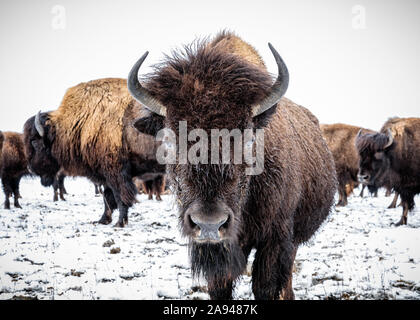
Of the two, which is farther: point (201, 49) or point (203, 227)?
point (201, 49)

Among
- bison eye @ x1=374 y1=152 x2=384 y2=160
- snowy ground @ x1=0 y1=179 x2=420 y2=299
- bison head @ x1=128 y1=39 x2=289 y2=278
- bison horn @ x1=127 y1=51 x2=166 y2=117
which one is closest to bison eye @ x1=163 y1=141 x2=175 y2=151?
bison head @ x1=128 y1=39 x2=289 y2=278

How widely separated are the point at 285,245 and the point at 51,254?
169 inches

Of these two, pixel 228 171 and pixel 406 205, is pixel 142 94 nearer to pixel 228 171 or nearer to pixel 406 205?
pixel 228 171

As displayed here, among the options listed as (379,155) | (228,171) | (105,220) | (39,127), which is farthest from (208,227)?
(379,155)

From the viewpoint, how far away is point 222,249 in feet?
6.74

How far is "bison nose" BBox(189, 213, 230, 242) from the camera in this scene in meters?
1.71

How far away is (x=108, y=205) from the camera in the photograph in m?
7.89

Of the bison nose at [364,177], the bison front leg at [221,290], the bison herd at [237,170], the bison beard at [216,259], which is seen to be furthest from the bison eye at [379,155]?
the bison beard at [216,259]

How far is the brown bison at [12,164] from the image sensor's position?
1081 cm

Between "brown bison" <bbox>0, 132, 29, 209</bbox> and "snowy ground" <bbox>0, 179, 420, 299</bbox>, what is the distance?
4029mm

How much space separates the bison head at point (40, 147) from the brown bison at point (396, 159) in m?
10.1

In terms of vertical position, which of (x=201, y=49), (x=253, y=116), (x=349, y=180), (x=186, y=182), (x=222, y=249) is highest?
(x=201, y=49)
